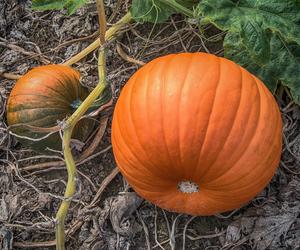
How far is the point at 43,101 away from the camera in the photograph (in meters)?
2.19

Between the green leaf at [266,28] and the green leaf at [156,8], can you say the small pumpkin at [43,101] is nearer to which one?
the green leaf at [156,8]

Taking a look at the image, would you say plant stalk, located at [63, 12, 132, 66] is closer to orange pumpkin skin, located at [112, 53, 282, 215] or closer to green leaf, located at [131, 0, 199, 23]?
green leaf, located at [131, 0, 199, 23]

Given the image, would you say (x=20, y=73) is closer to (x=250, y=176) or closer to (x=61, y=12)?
(x=61, y=12)

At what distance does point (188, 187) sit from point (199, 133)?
20 cm

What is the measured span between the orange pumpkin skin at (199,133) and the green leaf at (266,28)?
0.35ft

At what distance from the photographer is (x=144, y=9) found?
225 centimetres

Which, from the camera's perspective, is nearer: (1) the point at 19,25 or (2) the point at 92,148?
(2) the point at 92,148

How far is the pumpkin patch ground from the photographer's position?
2195 millimetres

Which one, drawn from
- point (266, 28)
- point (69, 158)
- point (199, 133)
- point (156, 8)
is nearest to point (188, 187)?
point (199, 133)

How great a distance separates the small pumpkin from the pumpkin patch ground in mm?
76

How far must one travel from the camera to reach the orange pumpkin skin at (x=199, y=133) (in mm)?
1846

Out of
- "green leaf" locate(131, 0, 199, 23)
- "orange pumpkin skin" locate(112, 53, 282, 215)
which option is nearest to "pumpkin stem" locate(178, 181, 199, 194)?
"orange pumpkin skin" locate(112, 53, 282, 215)

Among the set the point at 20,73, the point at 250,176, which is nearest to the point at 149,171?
the point at 250,176

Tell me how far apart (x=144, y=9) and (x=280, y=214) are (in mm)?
897
